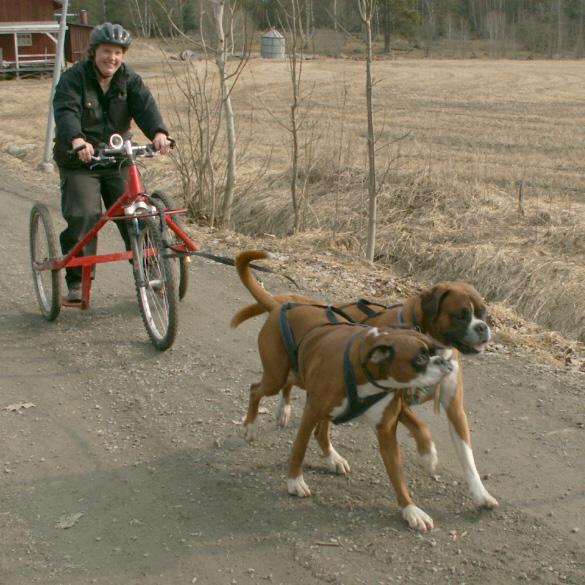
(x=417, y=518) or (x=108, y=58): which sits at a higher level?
(x=108, y=58)

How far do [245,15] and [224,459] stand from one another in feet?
25.7

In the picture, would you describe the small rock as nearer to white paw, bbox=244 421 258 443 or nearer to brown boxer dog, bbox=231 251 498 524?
white paw, bbox=244 421 258 443

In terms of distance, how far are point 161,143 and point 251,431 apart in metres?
2.84

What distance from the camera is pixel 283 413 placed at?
5691mm

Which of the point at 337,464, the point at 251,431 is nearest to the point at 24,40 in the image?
the point at 251,431

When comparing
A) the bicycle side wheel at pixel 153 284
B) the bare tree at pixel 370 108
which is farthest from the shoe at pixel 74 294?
the bare tree at pixel 370 108

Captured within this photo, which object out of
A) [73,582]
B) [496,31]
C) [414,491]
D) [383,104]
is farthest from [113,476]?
[496,31]

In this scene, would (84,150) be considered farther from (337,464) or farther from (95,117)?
(337,464)

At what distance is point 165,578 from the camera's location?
4.20 m

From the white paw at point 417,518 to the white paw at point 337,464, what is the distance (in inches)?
24.6

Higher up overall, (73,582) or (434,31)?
(434,31)

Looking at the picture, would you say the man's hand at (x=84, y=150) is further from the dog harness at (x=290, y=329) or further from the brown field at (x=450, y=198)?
the brown field at (x=450, y=198)

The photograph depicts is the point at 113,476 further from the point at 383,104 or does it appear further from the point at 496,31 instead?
the point at 496,31

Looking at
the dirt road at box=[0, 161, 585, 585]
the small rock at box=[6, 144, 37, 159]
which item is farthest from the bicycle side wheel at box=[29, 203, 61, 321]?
the small rock at box=[6, 144, 37, 159]
